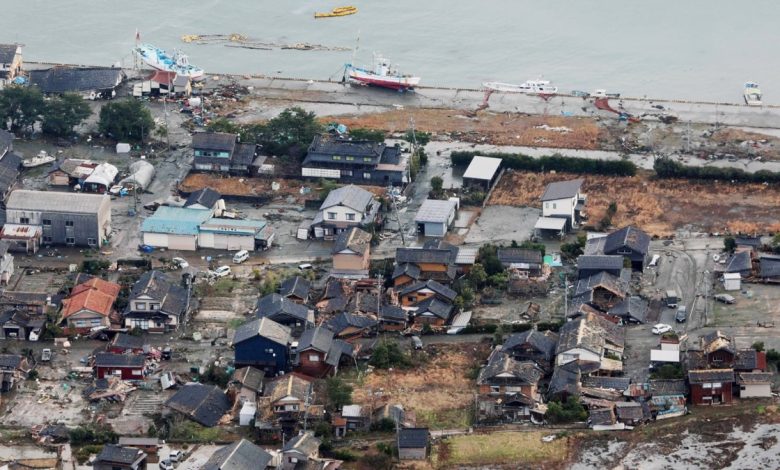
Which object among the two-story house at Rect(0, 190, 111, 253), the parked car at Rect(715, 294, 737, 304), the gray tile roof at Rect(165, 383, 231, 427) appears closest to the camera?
the gray tile roof at Rect(165, 383, 231, 427)

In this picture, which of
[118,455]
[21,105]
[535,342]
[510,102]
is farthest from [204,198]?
[510,102]

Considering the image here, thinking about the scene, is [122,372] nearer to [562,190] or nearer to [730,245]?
[562,190]

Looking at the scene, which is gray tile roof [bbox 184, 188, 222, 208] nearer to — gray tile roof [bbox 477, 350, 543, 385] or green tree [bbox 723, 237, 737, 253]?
gray tile roof [bbox 477, 350, 543, 385]

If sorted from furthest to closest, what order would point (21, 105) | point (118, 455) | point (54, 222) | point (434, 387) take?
point (21, 105), point (54, 222), point (434, 387), point (118, 455)

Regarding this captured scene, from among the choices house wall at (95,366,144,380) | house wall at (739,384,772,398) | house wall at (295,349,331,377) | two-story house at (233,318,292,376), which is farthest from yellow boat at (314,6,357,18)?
house wall at (739,384,772,398)

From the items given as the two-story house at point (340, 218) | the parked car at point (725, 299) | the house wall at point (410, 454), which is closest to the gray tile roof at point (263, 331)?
the house wall at point (410, 454)

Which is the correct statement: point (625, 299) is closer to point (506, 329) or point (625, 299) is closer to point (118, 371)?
point (506, 329)
